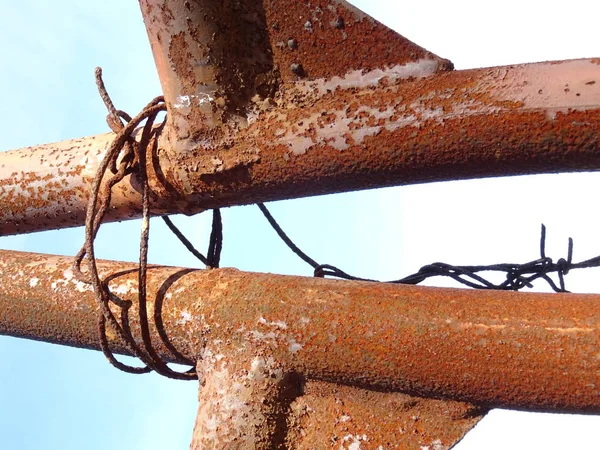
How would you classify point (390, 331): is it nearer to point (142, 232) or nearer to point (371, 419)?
point (371, 419)

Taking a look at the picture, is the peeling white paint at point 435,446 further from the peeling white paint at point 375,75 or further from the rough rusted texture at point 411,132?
the peeling white paint at point 375,75

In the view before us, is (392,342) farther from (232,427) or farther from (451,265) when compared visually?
(451,265)

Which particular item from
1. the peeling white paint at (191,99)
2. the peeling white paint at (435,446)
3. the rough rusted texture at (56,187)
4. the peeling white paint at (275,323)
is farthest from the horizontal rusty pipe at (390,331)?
the peeling white paint at (191,99)

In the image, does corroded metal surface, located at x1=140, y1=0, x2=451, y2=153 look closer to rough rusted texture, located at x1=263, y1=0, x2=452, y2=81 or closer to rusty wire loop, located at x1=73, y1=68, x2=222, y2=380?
rough rusted texture, located at x1=263, y1=0, x2=452, y2=81

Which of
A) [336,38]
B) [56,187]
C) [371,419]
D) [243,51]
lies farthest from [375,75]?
[56,187]

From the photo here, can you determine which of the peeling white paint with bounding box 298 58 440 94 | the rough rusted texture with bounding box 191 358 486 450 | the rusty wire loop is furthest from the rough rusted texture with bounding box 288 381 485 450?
the peeling white paint with bounding box 298 58 440 94

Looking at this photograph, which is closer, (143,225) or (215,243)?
(143,225)
